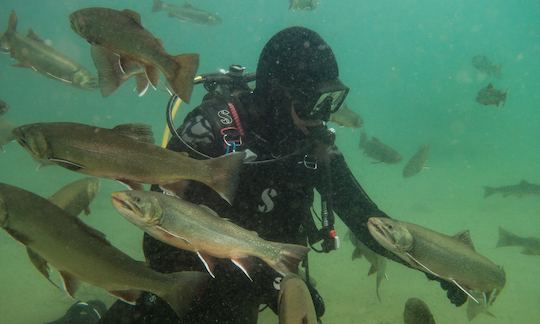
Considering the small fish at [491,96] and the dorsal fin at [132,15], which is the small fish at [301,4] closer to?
the small fish at [491,96]

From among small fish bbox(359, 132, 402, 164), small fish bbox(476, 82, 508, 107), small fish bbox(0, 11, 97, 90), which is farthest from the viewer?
small fish bbox(359, 132, 402, 164)

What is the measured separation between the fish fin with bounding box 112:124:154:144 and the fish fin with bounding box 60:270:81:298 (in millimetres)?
795

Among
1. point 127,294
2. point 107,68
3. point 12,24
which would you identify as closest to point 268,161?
point 127,294

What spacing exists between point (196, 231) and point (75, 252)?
0.62 m

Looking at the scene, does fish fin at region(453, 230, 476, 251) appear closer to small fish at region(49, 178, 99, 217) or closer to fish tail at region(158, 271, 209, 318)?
fish tail at region(158, 271, 209, 318)

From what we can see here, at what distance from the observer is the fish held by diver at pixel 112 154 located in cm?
178

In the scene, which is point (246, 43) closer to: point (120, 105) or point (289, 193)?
point (120, 105)

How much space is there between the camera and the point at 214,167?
86.4 inches

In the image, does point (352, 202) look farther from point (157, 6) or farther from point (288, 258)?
point (157, 6)

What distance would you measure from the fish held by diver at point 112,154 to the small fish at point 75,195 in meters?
1.83

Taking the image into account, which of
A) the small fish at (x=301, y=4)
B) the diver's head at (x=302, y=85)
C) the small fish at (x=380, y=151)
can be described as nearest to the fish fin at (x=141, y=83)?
the diver's head at (x=302, y=85)

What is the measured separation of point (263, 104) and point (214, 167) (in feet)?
5.57

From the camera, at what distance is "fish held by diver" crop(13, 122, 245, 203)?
5.83 ft

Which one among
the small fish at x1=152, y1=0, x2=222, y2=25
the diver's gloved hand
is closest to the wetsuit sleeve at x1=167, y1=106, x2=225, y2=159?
the diver's gloved hand
